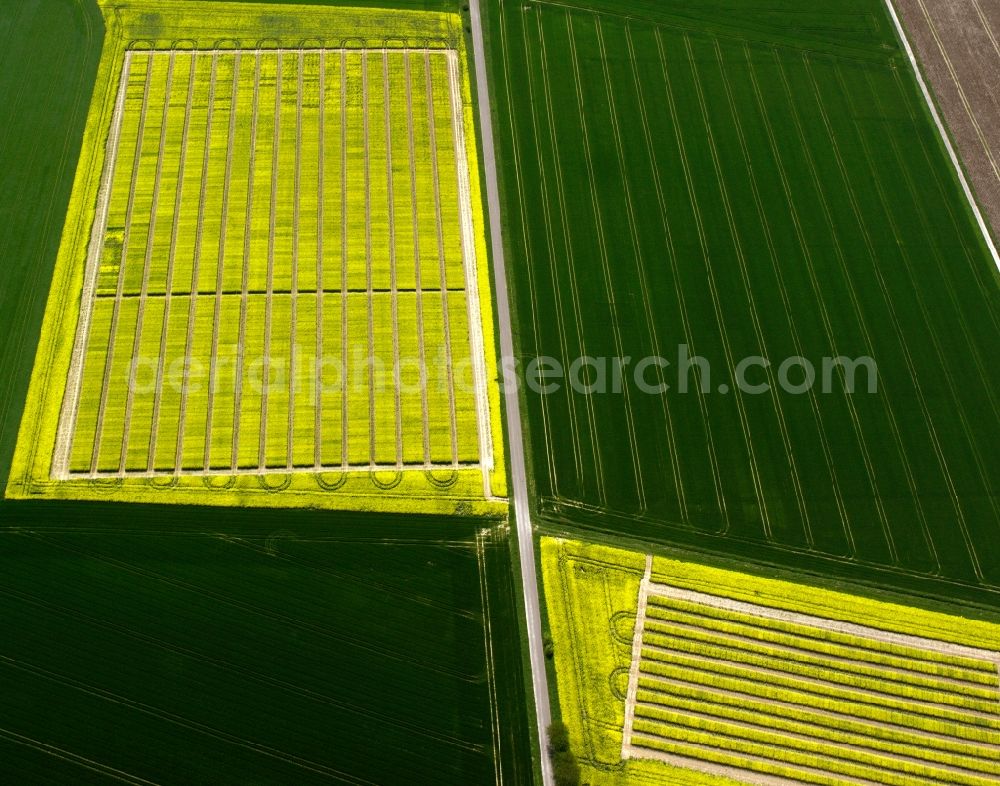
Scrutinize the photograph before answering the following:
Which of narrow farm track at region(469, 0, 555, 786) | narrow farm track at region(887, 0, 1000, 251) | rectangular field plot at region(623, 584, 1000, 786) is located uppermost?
narrow farm track at region(887, 0, 1000, 251)

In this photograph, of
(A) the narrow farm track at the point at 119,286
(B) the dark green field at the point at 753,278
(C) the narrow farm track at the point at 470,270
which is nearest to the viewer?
(B) the dark green field at the point at 753,278

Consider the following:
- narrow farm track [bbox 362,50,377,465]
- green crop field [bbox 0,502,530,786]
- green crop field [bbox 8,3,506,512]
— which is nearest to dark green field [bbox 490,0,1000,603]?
green crop field [bbox 8,3,506,512]

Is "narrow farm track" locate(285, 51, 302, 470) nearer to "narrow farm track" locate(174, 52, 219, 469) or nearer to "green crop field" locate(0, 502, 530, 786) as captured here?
"green crop field" locate(0, 502, 530, 786)

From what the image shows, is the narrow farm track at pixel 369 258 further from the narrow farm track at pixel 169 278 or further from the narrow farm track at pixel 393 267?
the narrow farm track at pixel 169 278

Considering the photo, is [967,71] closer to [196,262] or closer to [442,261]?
[442,261]

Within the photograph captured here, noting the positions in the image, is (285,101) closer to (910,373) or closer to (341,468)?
(341,468)

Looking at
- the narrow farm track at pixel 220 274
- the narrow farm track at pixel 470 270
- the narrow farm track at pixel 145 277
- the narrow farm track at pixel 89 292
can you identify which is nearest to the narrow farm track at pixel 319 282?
the narrow farm track at pixel 220 274
